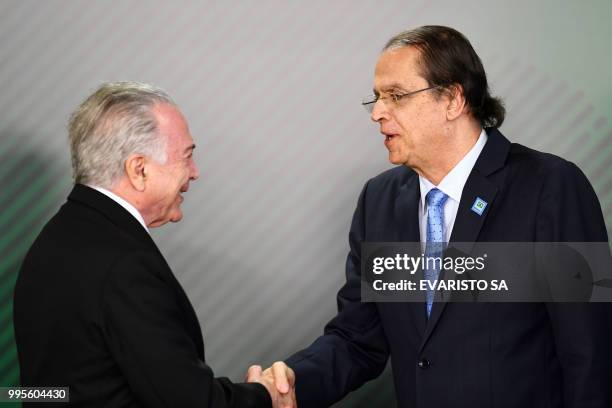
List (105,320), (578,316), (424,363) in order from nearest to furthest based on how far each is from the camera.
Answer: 1. (105,320)
2. (578,316)
3. (424,363)

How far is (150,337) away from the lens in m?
1.66

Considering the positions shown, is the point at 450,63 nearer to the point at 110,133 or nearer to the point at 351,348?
the point at 351,348

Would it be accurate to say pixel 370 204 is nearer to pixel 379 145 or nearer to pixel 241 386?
pixel 379 145

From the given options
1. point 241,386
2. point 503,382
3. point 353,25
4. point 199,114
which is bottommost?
point 241,386

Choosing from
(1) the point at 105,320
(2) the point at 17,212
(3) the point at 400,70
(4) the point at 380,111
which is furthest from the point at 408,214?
(2) the point at 17,212

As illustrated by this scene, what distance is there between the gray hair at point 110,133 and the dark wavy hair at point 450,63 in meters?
0.89

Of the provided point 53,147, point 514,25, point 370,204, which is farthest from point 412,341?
point 53,147

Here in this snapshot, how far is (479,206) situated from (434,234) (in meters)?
0.18

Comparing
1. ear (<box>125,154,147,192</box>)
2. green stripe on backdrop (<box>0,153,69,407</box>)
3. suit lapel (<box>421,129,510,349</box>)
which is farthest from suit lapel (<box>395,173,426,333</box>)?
green stripe on backdrop (<box>0,153,69,407</box>)

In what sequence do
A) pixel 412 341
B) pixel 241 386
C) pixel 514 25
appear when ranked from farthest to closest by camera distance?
pixel 514 25, pixel 412 341, pixel 241 386

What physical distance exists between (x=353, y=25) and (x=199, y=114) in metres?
0.69

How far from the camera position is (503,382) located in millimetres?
2135

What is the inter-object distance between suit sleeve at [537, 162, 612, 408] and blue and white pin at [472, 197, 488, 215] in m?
0.15

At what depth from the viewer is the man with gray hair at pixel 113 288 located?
1.66 metres
